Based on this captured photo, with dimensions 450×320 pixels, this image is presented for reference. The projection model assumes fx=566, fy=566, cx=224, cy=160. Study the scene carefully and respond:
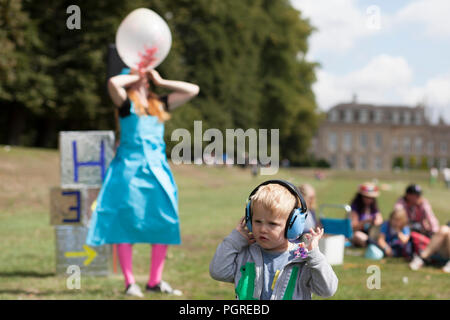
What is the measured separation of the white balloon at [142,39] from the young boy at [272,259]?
2.91 m

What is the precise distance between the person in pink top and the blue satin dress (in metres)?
3.93

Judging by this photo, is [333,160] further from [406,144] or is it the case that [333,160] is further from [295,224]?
[295,224]

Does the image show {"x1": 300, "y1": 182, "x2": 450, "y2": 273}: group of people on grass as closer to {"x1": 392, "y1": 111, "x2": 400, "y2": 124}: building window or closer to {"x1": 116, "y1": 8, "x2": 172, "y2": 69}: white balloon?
{"x1": 116, "y1": 8, "x2": 172, "y2": 69}: white balloon

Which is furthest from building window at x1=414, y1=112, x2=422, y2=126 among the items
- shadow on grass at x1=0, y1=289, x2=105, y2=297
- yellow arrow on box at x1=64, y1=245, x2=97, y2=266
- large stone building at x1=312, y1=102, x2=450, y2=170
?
shadow on grass at x1=0, y1=289, x2=105, y2=297

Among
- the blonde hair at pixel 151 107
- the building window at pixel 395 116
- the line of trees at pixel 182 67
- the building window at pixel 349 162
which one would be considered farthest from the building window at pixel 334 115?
the blonde hair at pixel 151 107

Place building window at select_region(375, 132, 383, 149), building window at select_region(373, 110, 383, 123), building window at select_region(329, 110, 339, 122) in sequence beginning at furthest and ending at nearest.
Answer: building window at select_region(373, 110, 383, 123)
building window at select_region(329, 110, 339, 122)
building window at select_region(375, 132, 383, 149)

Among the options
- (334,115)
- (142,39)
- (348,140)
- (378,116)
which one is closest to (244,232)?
(142,39)

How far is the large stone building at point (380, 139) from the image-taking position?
9838 cm

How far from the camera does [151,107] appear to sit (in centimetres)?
543

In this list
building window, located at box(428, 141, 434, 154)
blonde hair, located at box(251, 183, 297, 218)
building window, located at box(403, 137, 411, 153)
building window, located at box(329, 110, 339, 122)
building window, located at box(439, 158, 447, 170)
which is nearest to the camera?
blonde hair, located at box(251, 183, 297, 218)

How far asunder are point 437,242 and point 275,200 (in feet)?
19.0

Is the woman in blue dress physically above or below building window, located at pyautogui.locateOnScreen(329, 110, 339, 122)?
below

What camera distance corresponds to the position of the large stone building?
323 feet
